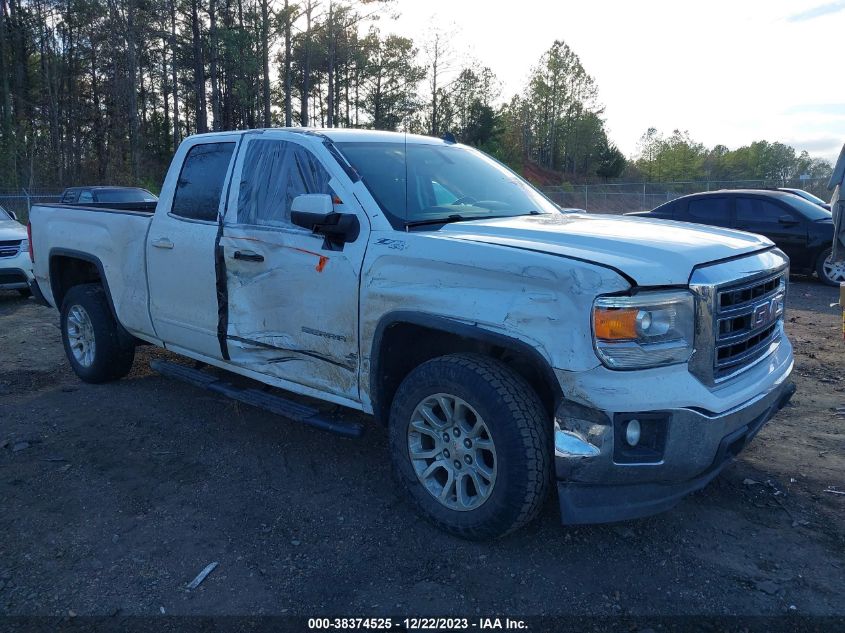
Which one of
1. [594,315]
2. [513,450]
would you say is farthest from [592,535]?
[594,315]

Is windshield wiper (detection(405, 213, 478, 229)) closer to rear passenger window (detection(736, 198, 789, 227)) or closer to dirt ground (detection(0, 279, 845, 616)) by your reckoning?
dirt ground (detection(0, 279, 845, 616))

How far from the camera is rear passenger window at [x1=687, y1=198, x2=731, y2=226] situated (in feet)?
38.6

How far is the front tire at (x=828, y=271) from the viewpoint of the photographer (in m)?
10.8

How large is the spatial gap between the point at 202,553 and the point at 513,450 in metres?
1.60

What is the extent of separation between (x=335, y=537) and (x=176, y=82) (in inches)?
1844

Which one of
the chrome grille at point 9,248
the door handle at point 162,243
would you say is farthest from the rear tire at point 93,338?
the chrome grille at point 9,248

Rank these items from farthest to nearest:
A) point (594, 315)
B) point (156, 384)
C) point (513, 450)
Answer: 1. point (156, 384)
2. point (513, 450)
3. point (594, 315)

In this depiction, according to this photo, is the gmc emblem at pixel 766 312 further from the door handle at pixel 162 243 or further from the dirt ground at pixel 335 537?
the door handle at pixel 162 243

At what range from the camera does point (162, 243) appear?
192 inches

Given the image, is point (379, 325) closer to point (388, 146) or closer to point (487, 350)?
point (487, 350)

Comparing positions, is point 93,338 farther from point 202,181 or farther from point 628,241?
point 628,241

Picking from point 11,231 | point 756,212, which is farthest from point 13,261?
point 756,212

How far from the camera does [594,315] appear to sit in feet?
8.89

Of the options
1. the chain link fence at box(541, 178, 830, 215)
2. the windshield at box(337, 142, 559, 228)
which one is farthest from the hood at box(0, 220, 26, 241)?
the chain link fence at box(541, 178, 830, 215)
